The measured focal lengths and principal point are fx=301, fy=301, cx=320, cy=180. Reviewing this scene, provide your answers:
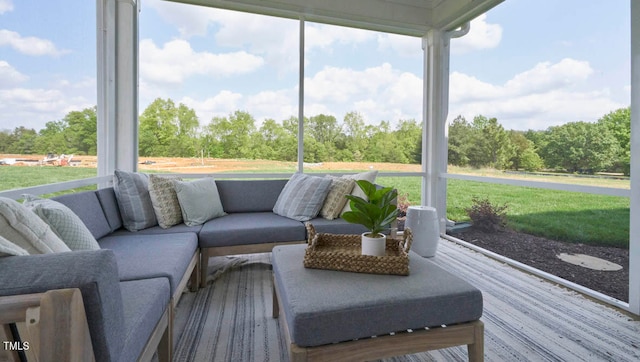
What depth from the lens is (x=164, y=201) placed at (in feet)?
7.47

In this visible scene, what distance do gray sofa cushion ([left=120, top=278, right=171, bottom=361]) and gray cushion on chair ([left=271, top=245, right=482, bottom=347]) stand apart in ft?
1.55

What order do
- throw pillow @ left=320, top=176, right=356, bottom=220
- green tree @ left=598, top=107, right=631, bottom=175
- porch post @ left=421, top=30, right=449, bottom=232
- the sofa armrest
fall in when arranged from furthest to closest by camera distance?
porch post @ left=421, top=30, right=449, bottom=232
throw pillow @ left=320, top=176, right=356, bottom=220
green tree @ left=598, top=107, right=631, bottom=175
the sofa armrest

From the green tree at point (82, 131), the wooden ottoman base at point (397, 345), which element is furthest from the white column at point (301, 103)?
the wooden ottoman base at point (397, 345)

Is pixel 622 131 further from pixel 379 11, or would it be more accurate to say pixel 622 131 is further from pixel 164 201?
pixel 164 201

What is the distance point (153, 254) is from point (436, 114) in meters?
3.39

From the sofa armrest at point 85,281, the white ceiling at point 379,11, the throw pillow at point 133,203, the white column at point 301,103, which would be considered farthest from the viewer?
the white column at point 301,103

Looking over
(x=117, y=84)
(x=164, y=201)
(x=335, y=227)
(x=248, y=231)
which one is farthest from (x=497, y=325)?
(x=117, y=84)

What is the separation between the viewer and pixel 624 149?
1.99 meters

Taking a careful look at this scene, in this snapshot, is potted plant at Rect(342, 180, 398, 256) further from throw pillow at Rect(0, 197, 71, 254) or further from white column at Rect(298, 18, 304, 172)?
white column at Rect(298, 18, 304, 172)

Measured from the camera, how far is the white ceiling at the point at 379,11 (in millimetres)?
3131

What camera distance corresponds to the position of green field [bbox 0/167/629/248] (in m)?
1.88

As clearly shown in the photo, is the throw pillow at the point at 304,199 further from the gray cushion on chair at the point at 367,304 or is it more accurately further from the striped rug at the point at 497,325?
the gray cushion on chair at the point at 367,304

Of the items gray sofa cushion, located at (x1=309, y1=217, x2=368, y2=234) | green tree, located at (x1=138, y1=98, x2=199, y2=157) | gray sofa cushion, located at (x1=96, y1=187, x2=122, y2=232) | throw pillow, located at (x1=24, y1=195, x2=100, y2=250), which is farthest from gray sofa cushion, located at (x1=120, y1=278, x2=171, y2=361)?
green tree, located at (x1=138, y1=98, x2=199, y2=157)

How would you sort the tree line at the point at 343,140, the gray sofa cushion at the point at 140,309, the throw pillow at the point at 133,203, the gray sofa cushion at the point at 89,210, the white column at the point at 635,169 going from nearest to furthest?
the gray sofa cushion at the point at 140,309
the gray sofa cushion at the point at 89,210
the white column at the point at 635,169
the tree line at the point at 343,140
the throw pillow at the point at 133,203
